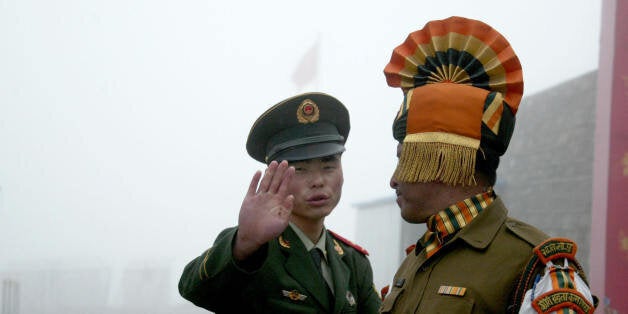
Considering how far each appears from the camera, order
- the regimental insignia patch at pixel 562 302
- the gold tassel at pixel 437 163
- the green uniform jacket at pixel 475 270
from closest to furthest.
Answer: the regimental insignia patch at pixel 562 302
the green uniform jacket at pixel 475 270
the gold tassel at pixel 437 163

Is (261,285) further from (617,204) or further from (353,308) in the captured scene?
(617,204)

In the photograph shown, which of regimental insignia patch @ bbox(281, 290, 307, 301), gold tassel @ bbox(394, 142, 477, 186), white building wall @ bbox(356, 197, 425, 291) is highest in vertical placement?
gold tassel @ bbox(394, 142, 477, 186)

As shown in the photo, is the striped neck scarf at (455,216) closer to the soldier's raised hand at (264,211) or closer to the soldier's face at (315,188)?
the soldier's raised hand at (264,211)

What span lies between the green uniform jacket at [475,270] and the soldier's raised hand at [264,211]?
16.1 inches

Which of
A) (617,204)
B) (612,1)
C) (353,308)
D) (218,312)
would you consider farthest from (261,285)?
(612,1)

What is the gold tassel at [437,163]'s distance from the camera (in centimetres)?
160

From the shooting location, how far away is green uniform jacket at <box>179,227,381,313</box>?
188 centimetres

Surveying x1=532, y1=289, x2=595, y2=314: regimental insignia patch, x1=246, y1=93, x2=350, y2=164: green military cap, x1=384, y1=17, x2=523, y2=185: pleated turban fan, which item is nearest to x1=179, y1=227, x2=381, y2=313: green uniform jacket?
x1=246, y1=93, x2=350, y2=164: green military cap

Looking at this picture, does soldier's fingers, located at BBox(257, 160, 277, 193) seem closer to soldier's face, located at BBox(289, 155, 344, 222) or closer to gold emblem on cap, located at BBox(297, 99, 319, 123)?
soldier's face, located at BBox(289, 155, 344, 222)

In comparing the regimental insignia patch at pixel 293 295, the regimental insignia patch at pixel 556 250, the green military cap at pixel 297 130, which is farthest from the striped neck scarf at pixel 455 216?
the green military cap at pixel 297 130

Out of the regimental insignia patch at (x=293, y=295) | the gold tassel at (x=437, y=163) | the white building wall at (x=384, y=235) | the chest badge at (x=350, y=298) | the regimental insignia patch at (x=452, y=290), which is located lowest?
the white building wall at (x=384, y=235)

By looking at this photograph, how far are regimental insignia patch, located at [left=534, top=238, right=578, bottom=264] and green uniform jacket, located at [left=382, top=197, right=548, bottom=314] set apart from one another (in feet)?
0.22

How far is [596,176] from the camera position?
14.8ft

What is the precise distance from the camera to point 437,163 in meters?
1.63
